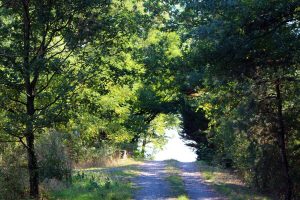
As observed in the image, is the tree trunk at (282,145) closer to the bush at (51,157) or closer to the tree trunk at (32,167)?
the bush at (51,157)

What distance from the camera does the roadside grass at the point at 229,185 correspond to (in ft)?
58.7

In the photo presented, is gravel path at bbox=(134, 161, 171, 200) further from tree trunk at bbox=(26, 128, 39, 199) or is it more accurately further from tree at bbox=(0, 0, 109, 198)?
tree at bbox=(0, 0, 109, 198)

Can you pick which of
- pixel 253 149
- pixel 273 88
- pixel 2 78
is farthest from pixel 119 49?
pixel 253 149

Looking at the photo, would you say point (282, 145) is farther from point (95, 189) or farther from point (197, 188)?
point (95, 189)

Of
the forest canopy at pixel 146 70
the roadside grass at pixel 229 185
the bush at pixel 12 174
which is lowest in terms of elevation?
the roadside grass at pixel 229 185

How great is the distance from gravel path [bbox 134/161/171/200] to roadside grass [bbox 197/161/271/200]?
2366mm

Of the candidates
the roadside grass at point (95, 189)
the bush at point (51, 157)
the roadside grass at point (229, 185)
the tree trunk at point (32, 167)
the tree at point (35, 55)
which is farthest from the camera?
the roadside grass at point (229, 185)

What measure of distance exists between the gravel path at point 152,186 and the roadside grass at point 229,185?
2.37 metres

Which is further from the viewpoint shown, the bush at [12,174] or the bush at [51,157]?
the bush at [51,157]

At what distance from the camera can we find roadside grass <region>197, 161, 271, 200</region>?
58.7ft

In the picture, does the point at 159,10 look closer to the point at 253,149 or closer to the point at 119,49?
the point at 119,49

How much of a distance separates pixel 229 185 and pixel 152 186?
4056 mm

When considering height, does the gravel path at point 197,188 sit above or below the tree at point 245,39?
below

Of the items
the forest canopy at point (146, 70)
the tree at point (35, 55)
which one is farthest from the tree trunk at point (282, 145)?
the tree at point (35, 55)
